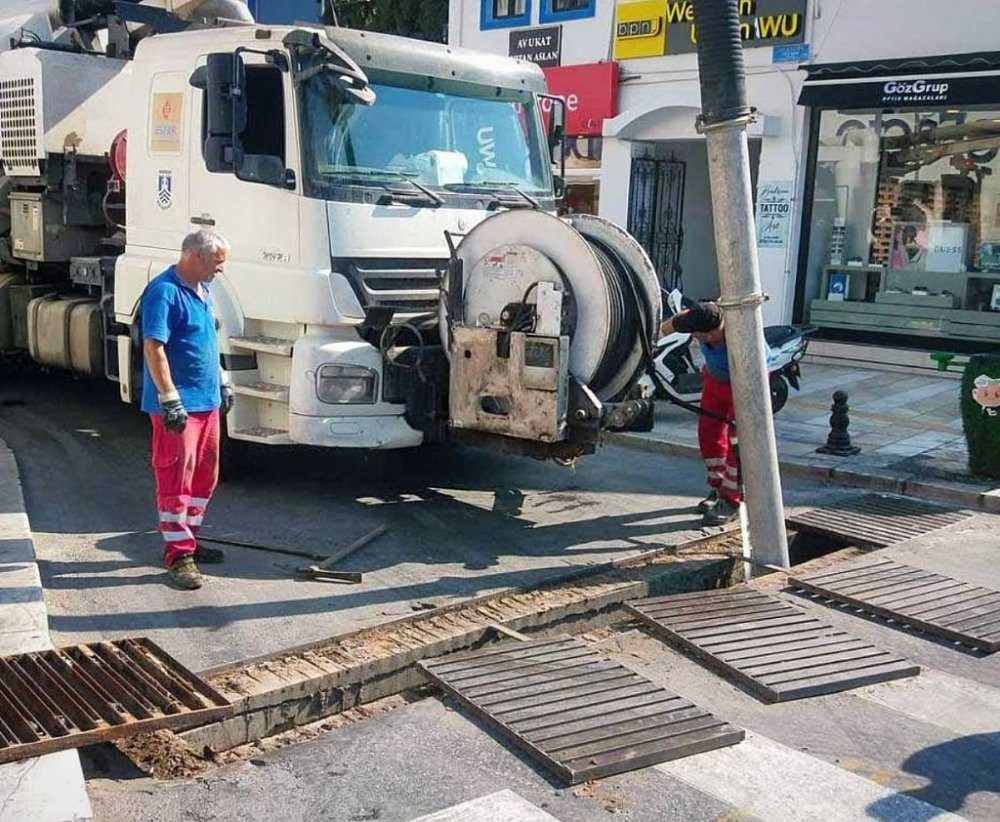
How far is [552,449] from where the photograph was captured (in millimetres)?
6555

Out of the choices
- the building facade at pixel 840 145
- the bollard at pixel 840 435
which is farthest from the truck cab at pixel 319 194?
the building facade at pixel 840 145

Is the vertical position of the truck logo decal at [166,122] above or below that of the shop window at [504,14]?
below

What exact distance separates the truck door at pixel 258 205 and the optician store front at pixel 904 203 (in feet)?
30.4

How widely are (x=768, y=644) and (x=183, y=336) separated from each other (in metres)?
3.20

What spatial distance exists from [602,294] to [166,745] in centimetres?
335

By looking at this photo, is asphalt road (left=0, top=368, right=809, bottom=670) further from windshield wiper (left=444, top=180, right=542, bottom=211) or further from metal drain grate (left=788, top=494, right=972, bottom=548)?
windshield wiper (left=444, top=180, right=542, bottom=211)

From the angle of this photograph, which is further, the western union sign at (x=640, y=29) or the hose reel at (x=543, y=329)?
the western union sign at (x=640, y=29)

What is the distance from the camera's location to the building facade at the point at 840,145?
13492mm

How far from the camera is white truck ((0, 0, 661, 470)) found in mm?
6355

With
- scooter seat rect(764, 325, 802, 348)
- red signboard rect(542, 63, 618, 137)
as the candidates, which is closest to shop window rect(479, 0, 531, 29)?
red signboard rect(542, 63, 618, 137)

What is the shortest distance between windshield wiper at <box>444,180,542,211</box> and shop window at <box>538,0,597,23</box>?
10.3m

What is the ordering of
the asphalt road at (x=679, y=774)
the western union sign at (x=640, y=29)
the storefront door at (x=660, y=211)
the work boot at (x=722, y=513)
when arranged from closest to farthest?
the asphalt road at (x=679, y=774) → the work boot at (x=722, y=513) → the western union sign at (x=640, y=29) → the storefront door at (x=660, y=211)

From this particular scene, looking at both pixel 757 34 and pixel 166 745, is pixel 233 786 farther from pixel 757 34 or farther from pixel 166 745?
pixel 757 34

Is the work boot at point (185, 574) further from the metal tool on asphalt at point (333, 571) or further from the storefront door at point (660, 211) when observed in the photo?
the storefront door at point (660, 211)
